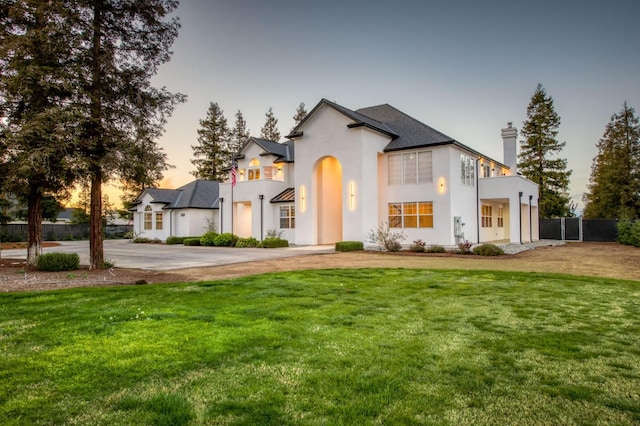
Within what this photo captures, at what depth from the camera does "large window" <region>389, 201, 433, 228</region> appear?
21.6 metres

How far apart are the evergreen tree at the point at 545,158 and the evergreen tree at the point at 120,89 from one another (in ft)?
118

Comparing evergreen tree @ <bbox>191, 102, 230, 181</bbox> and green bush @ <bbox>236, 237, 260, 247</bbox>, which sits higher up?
evergreen tree @ <bbox>191, 102, 230, 181</bbox>

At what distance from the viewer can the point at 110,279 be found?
9953 millimetres

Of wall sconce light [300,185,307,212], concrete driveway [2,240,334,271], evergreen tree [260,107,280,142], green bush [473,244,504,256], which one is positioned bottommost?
concrete driveway [2,240,334,271]

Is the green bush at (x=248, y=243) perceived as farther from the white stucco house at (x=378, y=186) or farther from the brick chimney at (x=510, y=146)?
the brick chimney at (x=510, y=146)

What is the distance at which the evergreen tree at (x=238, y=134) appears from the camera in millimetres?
53369

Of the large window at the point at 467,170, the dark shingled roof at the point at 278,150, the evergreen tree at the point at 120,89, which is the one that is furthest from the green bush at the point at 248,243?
the large window at the point at 467,170

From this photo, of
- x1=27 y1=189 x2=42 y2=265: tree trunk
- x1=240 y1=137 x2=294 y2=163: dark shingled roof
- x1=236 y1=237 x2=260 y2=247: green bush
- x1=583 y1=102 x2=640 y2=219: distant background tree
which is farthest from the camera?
x1=583 y1=102 x2=640 y2=219: distant background tree

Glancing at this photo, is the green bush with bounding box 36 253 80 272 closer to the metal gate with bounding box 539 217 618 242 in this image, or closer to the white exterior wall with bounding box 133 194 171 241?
the white exterior wall with bounding box 133 194 171 241

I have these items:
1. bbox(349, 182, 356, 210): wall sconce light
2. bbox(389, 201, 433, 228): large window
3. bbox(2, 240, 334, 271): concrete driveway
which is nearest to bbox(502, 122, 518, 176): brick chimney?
bbox(389, 201, 433, 228): large window

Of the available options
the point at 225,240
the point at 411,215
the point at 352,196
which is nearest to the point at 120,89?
the point at 352,196

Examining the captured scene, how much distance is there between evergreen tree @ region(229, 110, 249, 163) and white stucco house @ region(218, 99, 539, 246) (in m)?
26.4

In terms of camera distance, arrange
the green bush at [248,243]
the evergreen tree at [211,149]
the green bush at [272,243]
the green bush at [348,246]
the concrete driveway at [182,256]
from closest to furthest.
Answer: the concrete driveway at [182,256]
the green bush at [348,246]
the green bush at [272,243]
the green bush at [248,243]
the evergreen tree at [211,149]

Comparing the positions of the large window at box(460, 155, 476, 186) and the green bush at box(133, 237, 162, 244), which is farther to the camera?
the green bush at box(133, 237, 162, 244)
